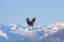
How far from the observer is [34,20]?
32500mm

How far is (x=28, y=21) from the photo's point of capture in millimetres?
32656

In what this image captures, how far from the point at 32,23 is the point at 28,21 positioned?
53 cm

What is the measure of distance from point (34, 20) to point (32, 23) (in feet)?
1.43

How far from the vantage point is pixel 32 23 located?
32.6 metres

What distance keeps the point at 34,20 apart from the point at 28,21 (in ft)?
2.42
